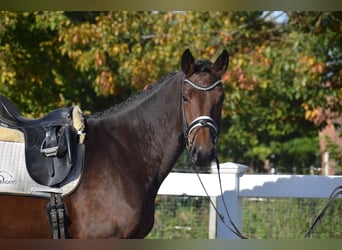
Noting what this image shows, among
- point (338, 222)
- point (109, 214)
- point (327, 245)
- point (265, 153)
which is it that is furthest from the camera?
point (265, 153)

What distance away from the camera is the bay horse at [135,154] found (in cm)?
368

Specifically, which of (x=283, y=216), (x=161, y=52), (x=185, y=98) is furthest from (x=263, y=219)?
(x=185, y=98)

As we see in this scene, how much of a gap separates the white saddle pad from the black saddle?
0.03 m

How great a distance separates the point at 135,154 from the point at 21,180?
2.36 feet

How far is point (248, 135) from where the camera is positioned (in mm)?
12586

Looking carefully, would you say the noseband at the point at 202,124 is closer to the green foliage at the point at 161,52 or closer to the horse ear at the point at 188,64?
the horse ear at the point at 188,64

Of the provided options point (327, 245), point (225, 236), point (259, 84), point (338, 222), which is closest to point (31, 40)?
point (259, 84)

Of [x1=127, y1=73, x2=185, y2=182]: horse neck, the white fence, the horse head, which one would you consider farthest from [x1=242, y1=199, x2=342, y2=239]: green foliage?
the horse head

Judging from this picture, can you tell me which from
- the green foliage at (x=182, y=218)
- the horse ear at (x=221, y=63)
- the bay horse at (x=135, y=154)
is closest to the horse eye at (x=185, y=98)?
the bay horse at (x=135, y=154)

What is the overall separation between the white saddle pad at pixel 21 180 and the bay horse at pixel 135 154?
5 cm

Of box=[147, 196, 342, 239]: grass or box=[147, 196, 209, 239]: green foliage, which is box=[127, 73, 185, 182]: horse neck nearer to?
box=[147, 196, 342, 239]: grass

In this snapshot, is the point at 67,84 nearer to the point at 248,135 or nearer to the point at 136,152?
the point at 248,135

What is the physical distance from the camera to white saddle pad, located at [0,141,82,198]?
3.67 meters

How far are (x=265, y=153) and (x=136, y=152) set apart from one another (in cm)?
1329
